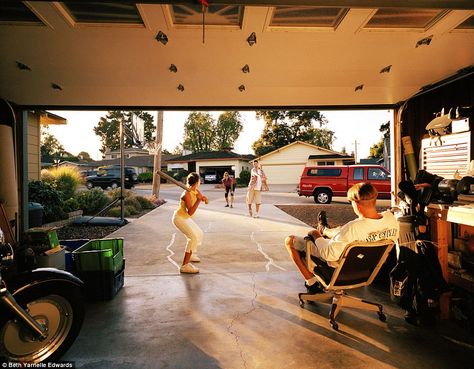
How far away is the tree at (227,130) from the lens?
2653 inches

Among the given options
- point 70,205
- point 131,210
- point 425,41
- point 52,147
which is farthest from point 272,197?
point 52,147

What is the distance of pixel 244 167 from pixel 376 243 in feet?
129

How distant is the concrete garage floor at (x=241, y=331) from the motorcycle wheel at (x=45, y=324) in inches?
8.0

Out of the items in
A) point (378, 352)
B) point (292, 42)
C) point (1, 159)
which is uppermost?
point (292, 42)

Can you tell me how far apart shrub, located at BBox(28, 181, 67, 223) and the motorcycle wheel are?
7667 millimetres

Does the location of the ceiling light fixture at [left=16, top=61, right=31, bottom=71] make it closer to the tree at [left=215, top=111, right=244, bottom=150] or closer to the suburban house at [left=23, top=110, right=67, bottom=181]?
the suburban house at [left=23, top=110, right=67, bottom=181]

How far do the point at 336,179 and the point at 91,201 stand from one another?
1177cm

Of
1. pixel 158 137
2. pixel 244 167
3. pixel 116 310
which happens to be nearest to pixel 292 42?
pixel 116 310

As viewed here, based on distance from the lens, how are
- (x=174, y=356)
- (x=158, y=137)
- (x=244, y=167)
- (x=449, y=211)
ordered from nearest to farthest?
(x=174, y=356)
(x=449, y=211)
(x=158, y=137)
(x=244, y=167)

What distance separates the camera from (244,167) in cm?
4203

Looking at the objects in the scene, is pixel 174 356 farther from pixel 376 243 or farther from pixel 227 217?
pixel 227 217

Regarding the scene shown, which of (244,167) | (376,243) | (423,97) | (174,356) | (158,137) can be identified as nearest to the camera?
(174,356)

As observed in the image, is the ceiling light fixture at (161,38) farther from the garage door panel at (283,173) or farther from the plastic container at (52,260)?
the garage door panel at (283,173)

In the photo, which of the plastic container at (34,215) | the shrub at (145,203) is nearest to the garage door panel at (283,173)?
the shrub at (145,203)
